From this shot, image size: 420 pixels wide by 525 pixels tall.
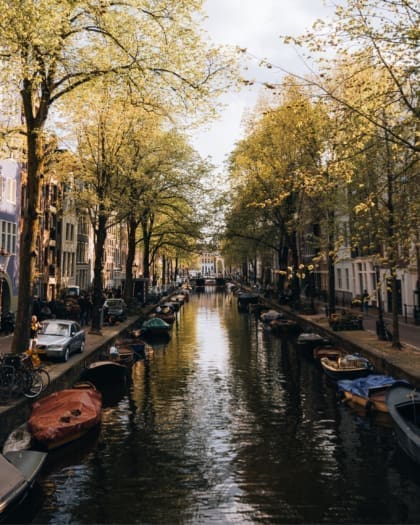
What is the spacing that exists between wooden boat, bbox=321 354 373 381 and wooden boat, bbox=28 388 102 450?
10.7 meters

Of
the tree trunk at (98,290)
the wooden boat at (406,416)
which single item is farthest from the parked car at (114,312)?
the wooden boat at (406,416)

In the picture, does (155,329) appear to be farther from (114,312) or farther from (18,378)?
(18,378)

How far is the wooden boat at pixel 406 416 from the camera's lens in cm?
1135

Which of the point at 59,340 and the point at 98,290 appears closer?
the point at 59,340

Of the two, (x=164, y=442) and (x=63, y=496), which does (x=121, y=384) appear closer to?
(x=164, y=442)

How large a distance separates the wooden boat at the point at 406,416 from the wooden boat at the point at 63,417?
8743mm

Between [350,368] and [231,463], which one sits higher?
[350,368]

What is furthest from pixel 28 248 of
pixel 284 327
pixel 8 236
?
pixel 284 327

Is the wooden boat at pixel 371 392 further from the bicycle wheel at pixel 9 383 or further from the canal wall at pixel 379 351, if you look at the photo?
the bicycle wheel at pixel 9 383

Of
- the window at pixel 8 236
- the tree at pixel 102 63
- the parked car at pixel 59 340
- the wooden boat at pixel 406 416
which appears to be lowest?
the wooden boat at pixel 406 416

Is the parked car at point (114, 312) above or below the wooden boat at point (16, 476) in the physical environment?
above

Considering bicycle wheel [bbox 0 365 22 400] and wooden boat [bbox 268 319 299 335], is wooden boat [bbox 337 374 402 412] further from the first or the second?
wooden boat [bbox 268 319 299 335]

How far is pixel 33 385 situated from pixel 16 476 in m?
5.67

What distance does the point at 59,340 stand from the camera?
20594 mm
